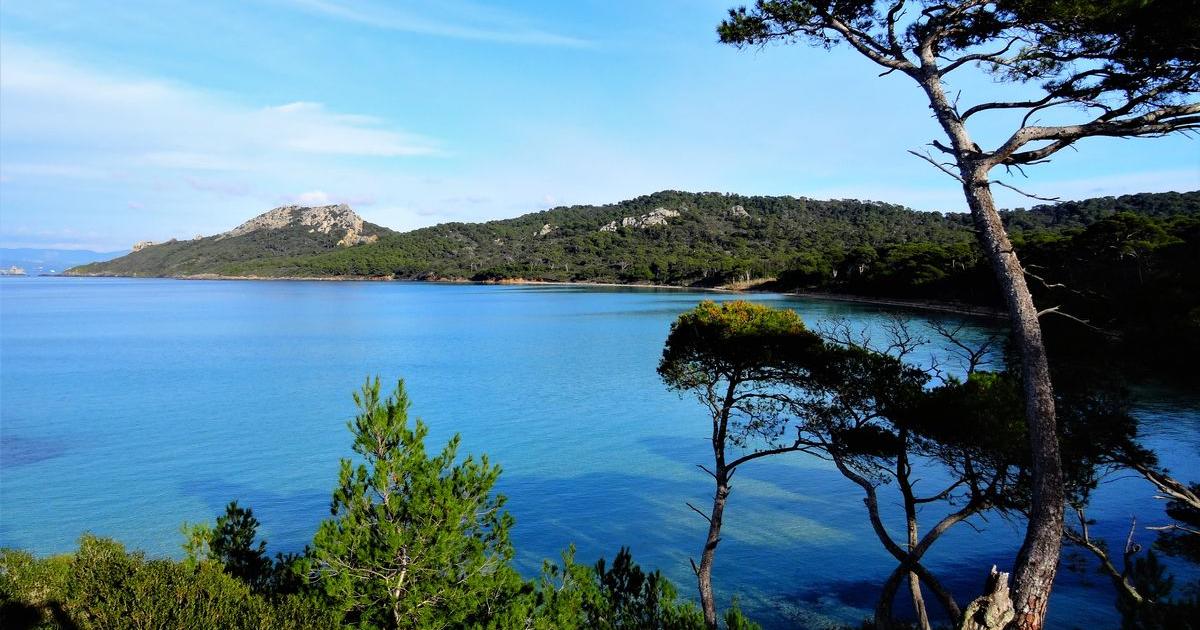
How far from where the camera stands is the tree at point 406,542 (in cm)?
550

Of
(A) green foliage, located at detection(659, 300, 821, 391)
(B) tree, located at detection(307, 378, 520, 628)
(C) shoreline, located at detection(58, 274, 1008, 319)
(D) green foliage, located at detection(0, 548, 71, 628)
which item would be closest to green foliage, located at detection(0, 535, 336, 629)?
(D) green foliage, located at detection(0, 548, 71, 628)

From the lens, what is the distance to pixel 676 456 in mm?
19500

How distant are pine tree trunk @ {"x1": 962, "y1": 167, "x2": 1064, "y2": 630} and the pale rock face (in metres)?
146

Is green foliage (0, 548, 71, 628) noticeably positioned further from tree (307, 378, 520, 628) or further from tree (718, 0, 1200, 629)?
tree (718, 0, 1200, 629)

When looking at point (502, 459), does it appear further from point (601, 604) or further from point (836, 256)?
point (836, 256)

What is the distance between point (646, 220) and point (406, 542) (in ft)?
499

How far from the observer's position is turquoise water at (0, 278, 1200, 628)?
12562 millimetres

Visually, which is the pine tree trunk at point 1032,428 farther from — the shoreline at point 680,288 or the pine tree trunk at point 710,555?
the shoreline at point 680,288

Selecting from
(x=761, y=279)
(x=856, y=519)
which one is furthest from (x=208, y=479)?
(x=761, y=279)

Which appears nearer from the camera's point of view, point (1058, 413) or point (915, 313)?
point (1058, 413)

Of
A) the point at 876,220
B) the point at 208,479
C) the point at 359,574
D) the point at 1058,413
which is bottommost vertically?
the point at 208,479

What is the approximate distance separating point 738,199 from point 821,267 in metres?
100

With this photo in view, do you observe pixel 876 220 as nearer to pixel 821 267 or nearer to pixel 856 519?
pixel 821 267

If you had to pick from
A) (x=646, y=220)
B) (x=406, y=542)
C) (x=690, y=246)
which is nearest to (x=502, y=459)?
(x=406, y=542)
